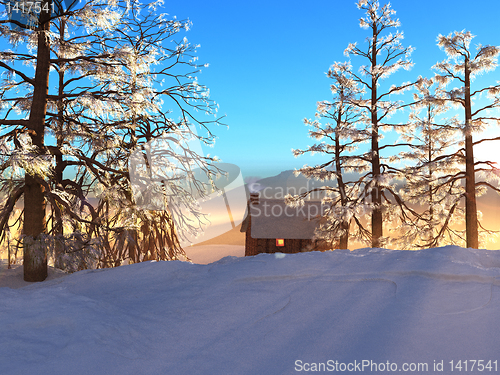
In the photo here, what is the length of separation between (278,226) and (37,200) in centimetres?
1590

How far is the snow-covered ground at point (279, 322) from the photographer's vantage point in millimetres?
2910

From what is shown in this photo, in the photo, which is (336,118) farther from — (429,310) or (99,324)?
(99,324)

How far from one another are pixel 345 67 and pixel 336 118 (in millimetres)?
2567

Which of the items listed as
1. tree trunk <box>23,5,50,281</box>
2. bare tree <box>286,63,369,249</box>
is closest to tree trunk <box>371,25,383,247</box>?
bare tree <box>286,63,369,249</box>

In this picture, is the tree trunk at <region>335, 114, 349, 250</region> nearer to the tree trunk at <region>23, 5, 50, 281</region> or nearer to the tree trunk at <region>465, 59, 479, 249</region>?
the tree trunk at <region>465, 59, 479, 249</region>

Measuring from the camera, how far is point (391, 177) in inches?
547

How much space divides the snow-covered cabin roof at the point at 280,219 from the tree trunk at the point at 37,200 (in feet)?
47.6

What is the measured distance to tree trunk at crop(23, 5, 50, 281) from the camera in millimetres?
7605

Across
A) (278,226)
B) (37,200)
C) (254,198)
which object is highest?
(254,198)

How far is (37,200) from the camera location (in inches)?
306

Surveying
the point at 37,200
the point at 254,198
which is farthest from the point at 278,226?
the point at 37,200

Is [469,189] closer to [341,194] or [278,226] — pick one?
[341,194]

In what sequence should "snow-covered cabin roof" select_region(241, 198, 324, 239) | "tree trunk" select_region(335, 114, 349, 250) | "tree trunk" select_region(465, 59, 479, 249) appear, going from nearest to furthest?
"tree trunk" select_region(465, 59, 479, 249)
"tree trunk" select_region(335, 114, 349, 250)
"snow-covered cabin roof" select_region(241, 198, 324, 239)

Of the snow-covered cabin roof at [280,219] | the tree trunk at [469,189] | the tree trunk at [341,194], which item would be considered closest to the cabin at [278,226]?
the snow-covered cabin roof at [280,219]
